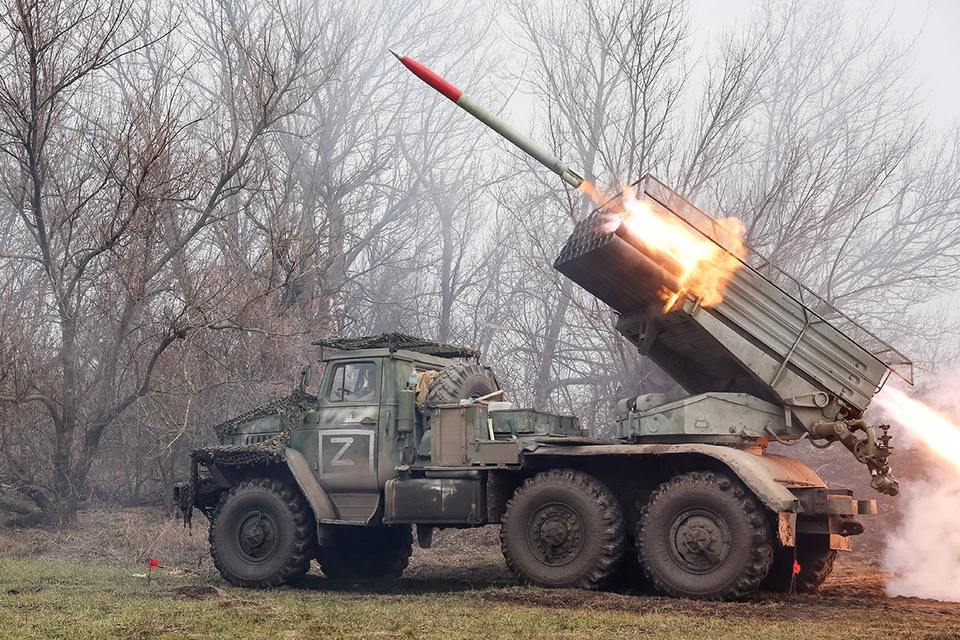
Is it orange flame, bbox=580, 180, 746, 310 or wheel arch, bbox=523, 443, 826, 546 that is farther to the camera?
orange flame, bbox=580, 180, 746, 310

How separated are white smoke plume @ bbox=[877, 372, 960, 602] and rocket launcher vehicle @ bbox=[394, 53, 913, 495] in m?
2.43

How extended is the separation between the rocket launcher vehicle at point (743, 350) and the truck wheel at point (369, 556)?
3.97m

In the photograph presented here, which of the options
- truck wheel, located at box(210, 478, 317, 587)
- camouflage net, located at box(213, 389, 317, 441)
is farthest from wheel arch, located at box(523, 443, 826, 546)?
camouflage net, located at box(213, 389, 317, 441)

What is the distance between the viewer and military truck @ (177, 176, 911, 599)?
32.7 ft

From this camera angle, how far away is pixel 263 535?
12.2m

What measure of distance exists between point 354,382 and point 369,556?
102 inches

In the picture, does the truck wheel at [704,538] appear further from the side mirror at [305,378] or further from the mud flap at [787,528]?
the side mirror at [305,378]

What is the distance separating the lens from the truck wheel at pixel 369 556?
43.6 ft

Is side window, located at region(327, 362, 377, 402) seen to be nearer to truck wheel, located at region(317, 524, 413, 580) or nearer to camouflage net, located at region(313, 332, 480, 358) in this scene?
camouflage net, located at region(313, 332, 480, 358)

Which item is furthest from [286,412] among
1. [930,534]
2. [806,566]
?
[930,534]

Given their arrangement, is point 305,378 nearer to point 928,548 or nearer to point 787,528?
point 787,528

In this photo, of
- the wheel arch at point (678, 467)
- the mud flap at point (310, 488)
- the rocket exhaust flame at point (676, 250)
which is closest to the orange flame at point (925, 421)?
the wheel arch at point (678, 467)

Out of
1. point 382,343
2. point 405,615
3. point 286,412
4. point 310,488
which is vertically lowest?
point 405,615

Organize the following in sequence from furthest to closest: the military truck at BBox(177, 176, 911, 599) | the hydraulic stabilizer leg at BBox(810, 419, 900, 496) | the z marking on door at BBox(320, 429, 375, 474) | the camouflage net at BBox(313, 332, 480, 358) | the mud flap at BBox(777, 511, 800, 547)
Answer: the camouflage net at BBox(313, 332, 480, 358) < the z marking on door at BBox(320, 429, 375, 474) < the hydraulic stabilizer leg at BBox(810, 419, 900, 496) < the military truck at BBox(177, 176, 911, 599) < the mud flap at BBox(777, 511, 800, 547)
